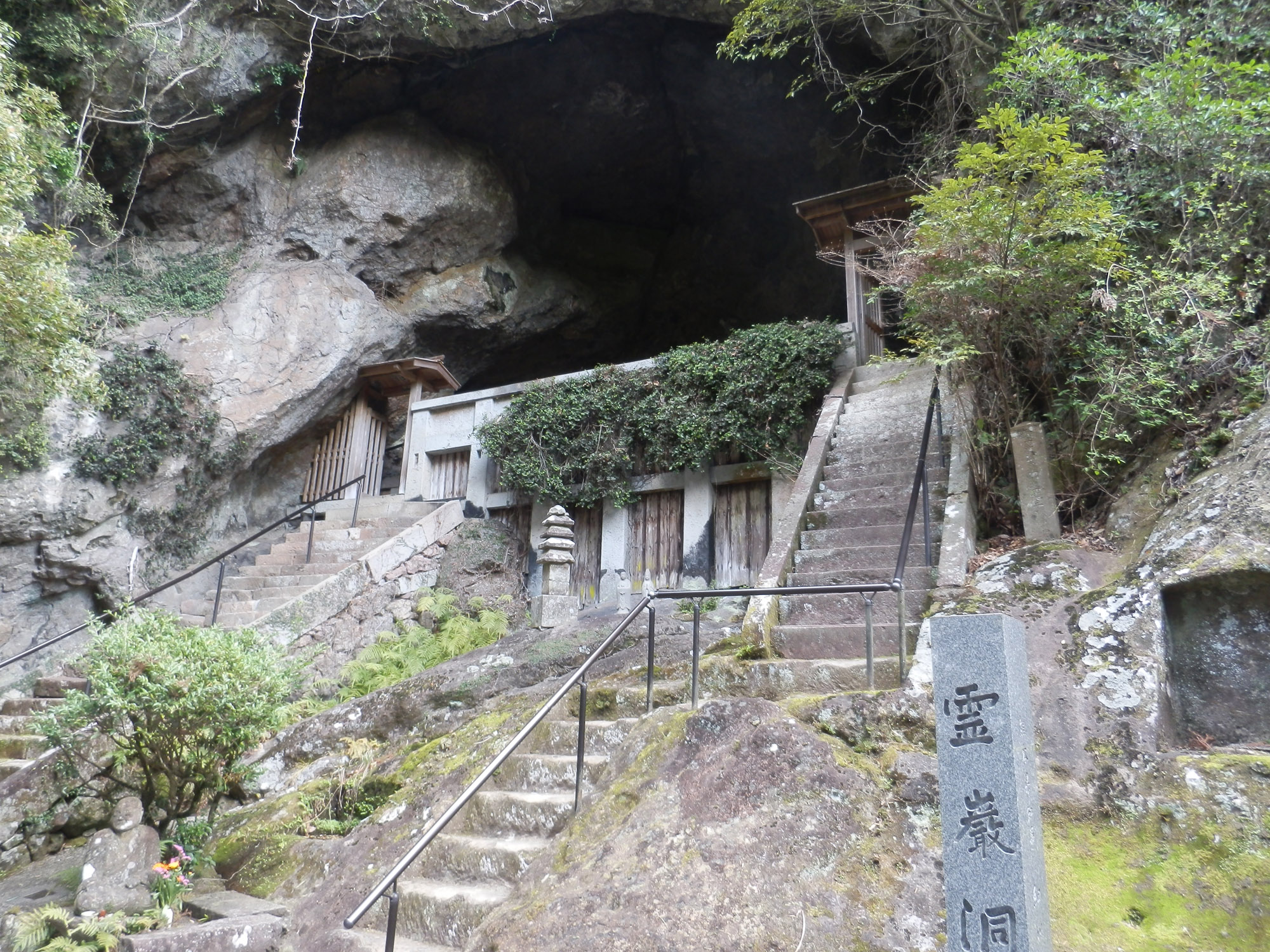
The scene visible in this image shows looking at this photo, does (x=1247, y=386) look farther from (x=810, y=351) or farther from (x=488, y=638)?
(x=488, y=638)

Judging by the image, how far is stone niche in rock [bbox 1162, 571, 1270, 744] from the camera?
4090 millimetres

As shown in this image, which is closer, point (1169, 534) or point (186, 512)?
point (1169, 534)

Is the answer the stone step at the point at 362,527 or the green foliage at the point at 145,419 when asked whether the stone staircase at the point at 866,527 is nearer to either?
the stone step at the point at 362,527

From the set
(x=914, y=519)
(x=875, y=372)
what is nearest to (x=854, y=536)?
(x=914, y=519)

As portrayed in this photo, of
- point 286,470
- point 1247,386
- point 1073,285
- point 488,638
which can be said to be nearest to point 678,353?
point 488,638

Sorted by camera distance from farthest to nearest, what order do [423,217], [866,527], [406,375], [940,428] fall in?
[423,217]
[406,375]
[940,428]
[866,527]

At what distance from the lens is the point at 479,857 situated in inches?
168

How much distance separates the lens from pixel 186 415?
1182 cm

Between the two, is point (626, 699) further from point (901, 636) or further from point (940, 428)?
point (940, 428)

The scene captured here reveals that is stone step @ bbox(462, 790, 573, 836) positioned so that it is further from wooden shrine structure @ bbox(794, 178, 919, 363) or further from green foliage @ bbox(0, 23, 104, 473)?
wooden shrine structure @ bbox(794, 178, 919, 363)

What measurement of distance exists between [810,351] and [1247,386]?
5189 millimetres

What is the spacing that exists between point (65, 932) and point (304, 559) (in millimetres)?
7399

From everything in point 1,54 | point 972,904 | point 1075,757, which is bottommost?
point 972,904

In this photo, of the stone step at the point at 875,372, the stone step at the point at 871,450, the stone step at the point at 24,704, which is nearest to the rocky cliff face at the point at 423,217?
the stone step at the point at 24,704
